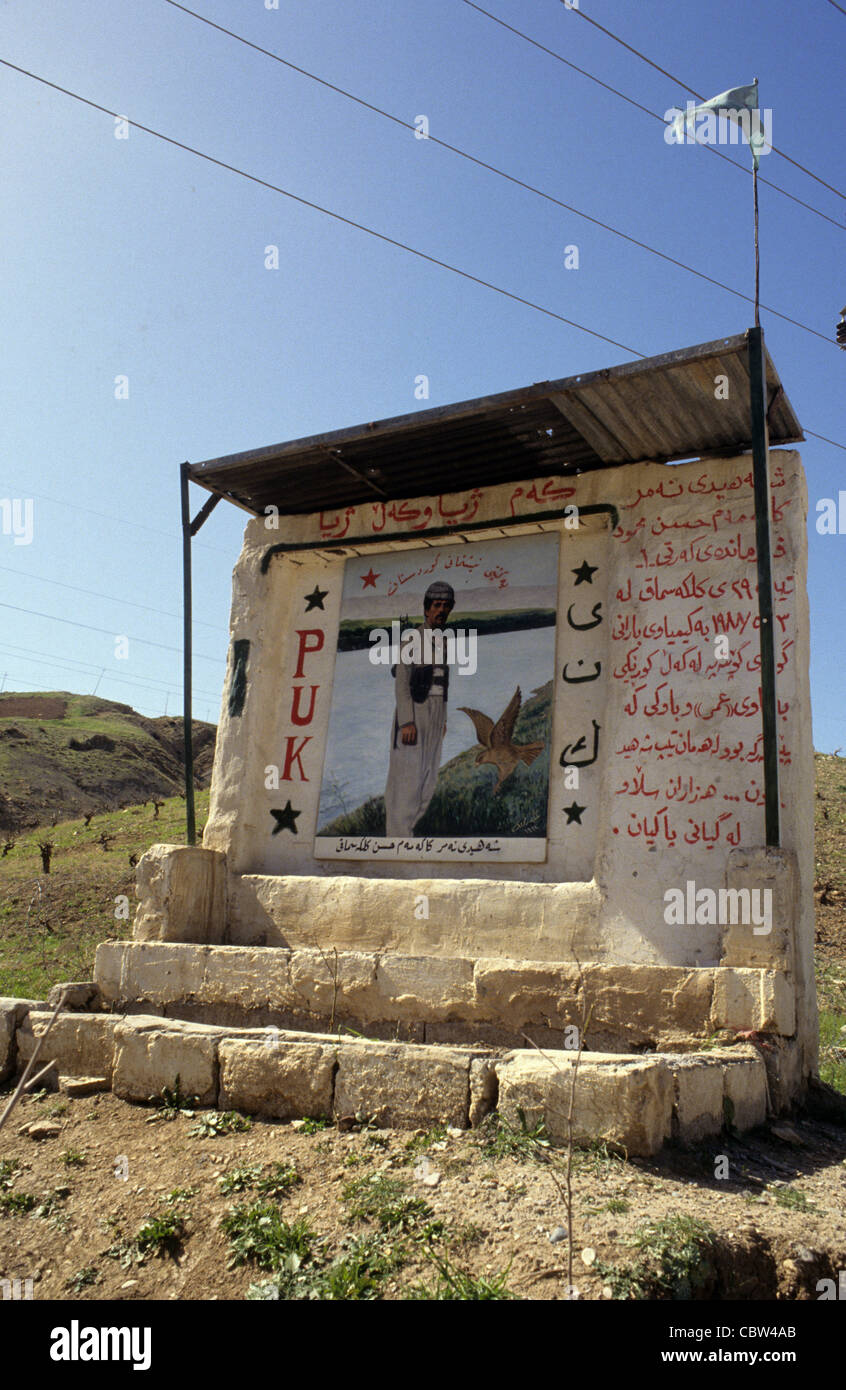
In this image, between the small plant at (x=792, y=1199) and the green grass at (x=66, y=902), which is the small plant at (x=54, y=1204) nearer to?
the small plant at (x=792, y=1199)

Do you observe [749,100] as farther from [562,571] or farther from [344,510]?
[344,510]

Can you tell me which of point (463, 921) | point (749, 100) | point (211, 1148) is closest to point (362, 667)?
point (463, 921)

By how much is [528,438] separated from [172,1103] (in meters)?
4.87

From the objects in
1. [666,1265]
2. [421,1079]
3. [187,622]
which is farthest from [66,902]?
[666,1265]

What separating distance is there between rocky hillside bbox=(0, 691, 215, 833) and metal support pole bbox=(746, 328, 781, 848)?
33839mm

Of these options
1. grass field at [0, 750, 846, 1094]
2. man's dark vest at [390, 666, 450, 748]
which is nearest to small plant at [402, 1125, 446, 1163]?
grass field at [0, 750, 846, 1094]

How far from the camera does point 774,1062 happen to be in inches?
202

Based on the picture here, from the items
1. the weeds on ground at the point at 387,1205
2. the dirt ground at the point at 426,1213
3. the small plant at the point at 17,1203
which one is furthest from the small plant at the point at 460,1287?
the small plant at the point at 17,1203

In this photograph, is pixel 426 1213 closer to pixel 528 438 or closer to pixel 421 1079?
pixel 421 1079

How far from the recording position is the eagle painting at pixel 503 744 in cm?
697

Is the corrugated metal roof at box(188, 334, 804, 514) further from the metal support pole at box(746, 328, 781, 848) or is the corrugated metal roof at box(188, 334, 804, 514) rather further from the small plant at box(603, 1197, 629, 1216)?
the small plant at box(603, 1197, 629, 1216)

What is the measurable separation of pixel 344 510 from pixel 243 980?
393 cm

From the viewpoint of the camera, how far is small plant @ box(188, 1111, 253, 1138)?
4.91 metres

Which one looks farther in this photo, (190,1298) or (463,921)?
(463,921)
